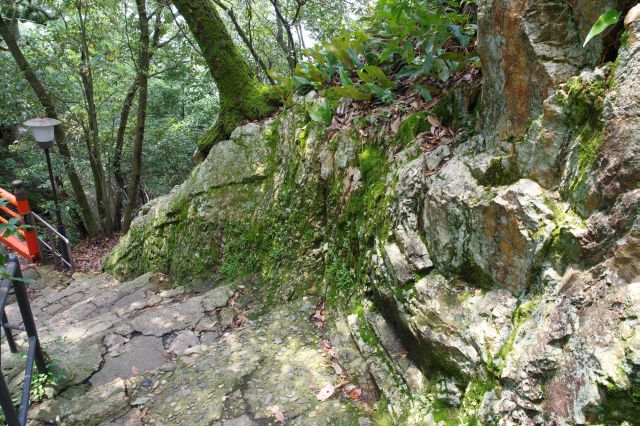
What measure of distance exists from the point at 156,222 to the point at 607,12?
229 inches

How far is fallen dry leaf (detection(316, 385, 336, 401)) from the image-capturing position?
2.60 metres

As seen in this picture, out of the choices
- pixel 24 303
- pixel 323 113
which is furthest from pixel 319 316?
pixel 24 303

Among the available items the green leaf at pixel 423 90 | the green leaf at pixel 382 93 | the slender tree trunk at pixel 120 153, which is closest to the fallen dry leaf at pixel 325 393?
the green leaf at pixel 423 90

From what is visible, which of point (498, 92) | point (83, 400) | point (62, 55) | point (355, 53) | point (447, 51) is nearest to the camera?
point (498, 92)

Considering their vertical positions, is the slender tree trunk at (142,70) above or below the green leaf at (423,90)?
above

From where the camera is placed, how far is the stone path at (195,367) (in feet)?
8.73

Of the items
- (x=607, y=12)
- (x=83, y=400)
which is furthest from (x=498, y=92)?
(x=83, y=400)

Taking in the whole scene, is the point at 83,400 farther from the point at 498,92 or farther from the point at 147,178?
the point at 147,178

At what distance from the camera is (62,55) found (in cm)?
862

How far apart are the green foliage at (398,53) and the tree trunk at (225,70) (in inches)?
27.1

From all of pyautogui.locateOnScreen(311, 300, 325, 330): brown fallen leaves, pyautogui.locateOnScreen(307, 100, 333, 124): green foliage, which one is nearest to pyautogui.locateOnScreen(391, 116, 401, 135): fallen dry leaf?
pyautogui.locateOnScreen(307, 100, 333, 124): green foliage

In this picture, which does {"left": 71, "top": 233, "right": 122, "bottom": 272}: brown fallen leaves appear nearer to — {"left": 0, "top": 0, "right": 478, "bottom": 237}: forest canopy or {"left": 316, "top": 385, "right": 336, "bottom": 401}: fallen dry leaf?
{"left": 0, "top": 0, "right": 478, "bottom": 237}: forest canopy

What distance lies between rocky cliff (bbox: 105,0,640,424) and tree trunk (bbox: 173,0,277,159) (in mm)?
2487

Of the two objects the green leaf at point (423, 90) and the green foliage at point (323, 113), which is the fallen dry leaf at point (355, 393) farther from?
the green foliage at point (323, 113)
